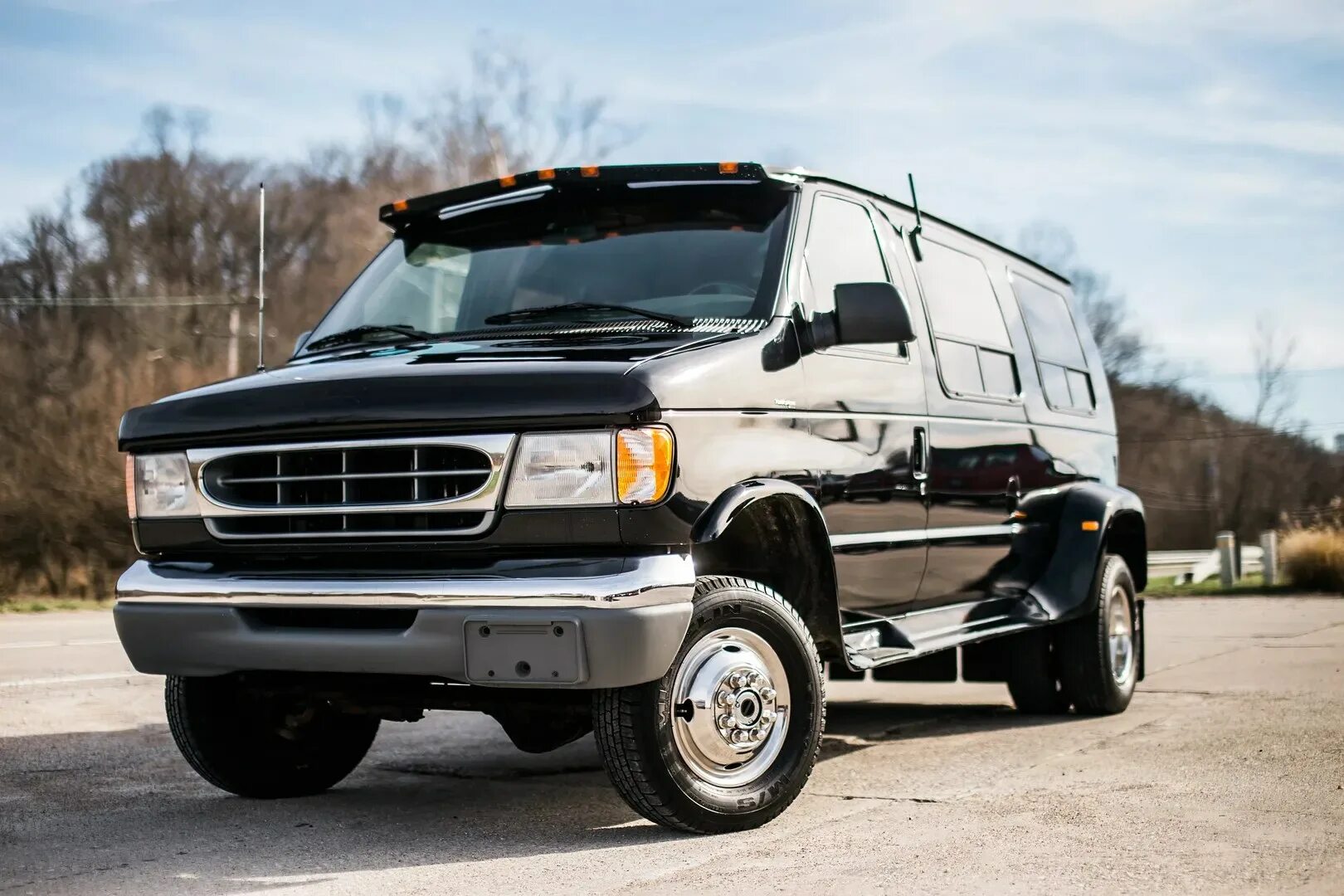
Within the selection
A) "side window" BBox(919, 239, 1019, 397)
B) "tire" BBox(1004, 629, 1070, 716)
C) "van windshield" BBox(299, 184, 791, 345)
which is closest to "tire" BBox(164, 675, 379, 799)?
"van windshield" BBox(299, 184, 791, 345)

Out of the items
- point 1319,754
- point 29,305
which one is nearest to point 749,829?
point 1319,754

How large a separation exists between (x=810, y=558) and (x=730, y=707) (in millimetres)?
709

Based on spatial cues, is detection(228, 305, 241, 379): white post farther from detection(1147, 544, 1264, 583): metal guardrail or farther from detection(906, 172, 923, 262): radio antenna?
detection(906, 172, 923, 262): radio antenna

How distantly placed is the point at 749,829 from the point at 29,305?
128ft

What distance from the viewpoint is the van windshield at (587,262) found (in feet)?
17.3

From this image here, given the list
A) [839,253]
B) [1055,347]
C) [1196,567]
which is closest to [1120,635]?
[1055,347]

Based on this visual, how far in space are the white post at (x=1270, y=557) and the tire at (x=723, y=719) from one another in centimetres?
1914

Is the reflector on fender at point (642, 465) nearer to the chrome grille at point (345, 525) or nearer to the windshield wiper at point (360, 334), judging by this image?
the chrome grille at point (345, 525)

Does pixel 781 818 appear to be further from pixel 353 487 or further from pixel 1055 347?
pixel 1055 347

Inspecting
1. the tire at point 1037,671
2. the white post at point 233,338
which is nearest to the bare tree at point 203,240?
the white post at point 233,338

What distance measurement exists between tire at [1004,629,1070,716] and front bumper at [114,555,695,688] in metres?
3.94

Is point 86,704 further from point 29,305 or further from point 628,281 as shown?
point 29,305

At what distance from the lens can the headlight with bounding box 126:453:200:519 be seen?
15.7 ft

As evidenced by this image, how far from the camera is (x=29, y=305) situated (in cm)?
3947
